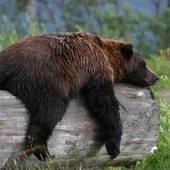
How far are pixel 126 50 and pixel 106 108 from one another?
0.79 metres

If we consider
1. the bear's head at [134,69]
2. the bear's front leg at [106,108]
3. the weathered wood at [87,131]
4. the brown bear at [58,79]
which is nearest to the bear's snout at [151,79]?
the bear's head at [134,69]

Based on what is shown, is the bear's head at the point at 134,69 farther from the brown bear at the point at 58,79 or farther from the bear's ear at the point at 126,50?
the brown bear at the point at 58,79

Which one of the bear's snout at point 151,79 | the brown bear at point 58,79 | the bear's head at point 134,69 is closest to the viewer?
the brown bear at point 58,79

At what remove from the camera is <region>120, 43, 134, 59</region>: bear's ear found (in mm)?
6910

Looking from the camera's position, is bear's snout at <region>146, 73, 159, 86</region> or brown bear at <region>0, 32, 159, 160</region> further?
bear's snout at <region>146, 73, 159, 86</region>

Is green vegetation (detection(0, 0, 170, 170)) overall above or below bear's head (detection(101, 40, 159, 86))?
below

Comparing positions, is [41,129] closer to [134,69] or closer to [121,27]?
[134,69]

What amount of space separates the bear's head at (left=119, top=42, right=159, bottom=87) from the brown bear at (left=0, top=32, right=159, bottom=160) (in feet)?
0.56

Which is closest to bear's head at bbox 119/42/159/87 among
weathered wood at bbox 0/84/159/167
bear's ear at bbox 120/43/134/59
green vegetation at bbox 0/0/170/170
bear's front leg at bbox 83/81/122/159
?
bear's ear at bbox 120/43/134/59

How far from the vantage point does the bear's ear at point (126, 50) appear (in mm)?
6910

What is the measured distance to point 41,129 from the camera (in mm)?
5965

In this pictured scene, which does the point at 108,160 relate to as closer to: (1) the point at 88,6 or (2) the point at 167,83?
(2) the point at 167,83

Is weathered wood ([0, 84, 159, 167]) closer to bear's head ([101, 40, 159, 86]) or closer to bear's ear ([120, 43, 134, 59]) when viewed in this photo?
bear's head ([101, 40, 159, 86])

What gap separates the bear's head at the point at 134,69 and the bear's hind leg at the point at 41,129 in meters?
1.17
